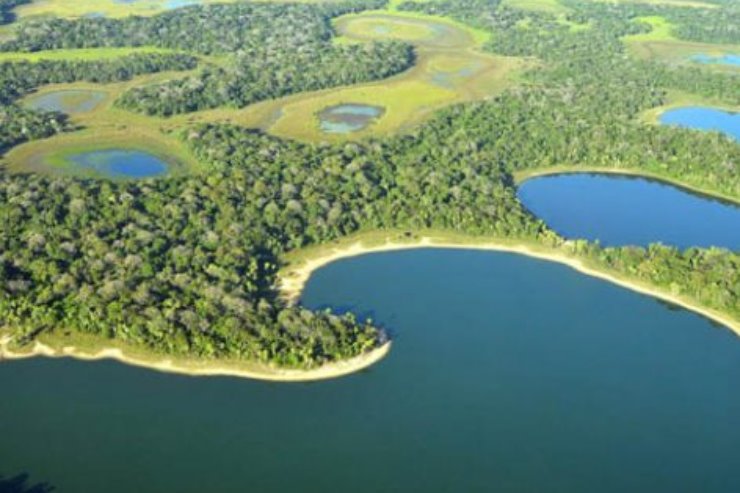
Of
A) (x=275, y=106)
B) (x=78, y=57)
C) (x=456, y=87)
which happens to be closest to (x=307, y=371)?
(x=275, y=106)

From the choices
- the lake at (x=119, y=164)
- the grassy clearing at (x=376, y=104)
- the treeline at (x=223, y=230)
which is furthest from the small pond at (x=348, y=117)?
the lake at (x=119, y=164)

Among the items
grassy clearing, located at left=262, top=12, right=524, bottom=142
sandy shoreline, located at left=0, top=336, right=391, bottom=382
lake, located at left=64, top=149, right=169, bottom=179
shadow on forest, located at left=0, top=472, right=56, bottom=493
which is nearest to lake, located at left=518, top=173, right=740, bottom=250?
grassy clearing, located at left=262, top=12, right=524, bottom=142

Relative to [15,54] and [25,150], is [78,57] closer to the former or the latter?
[15,54]

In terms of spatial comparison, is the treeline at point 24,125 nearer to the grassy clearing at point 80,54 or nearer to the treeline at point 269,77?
the treeline at point 269,77

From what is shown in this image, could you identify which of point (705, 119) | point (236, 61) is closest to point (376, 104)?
point (236, 61)

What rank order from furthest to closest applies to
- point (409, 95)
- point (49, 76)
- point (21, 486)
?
point (409, 95) < point (49, 76) < point (21, 486)

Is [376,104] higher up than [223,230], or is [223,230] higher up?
[376,104]

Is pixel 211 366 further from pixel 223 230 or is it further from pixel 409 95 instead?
pixel 409 95
